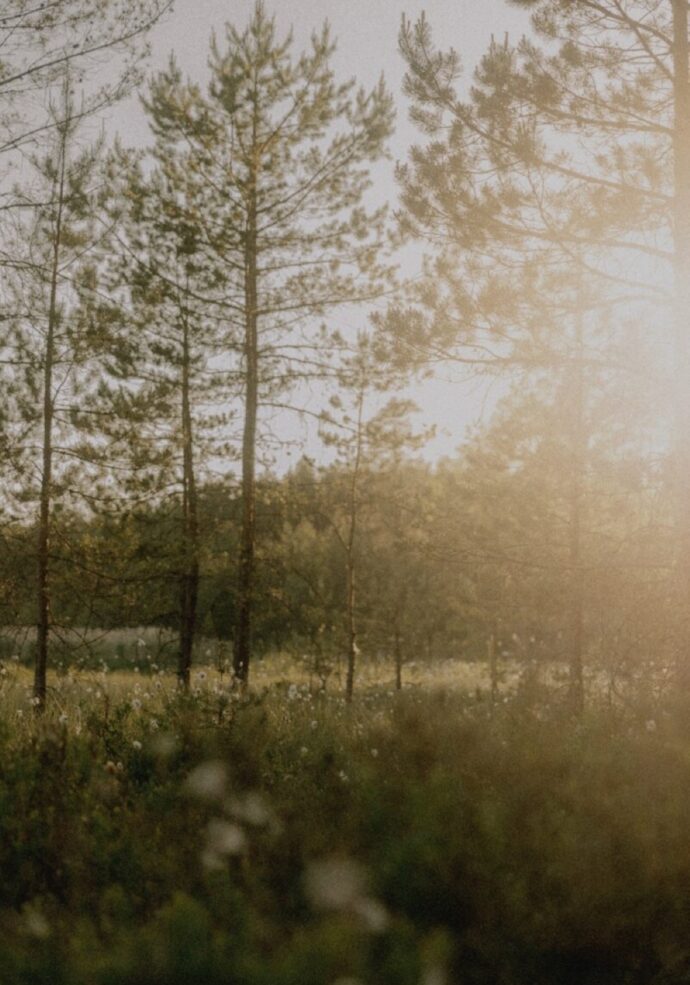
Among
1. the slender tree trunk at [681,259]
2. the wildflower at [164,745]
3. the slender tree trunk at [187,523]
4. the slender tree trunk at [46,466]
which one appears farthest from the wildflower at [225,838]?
the slender tree trunk at [187,523]

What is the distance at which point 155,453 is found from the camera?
14094 millimetres

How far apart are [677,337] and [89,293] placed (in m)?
8.70

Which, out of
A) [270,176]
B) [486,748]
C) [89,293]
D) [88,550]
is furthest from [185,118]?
[486,748]

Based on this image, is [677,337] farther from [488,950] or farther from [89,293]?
[89,293]

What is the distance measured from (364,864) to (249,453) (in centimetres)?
1207

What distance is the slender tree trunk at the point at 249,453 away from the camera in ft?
46.8

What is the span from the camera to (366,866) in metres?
2.95

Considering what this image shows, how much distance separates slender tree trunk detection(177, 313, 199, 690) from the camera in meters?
15.1

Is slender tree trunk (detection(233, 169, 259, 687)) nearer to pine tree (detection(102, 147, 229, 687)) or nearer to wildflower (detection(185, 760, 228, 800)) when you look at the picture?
pine tree (detection(102, 147, 229, 687))

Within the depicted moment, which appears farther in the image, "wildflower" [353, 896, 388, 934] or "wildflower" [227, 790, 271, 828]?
"wildflower" [227, 790, 271, 828]

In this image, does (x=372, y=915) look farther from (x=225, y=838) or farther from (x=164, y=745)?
(x=164, y=745)

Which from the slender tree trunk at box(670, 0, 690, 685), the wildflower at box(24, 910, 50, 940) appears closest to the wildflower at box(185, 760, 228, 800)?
the wildflower at box(24, 910, 50, 940)

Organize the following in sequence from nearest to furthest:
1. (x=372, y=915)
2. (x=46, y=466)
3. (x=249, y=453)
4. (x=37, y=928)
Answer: (x=37, y=928) → (x=372, y=915) → (x=46, y=466) → (x=249, y=453)

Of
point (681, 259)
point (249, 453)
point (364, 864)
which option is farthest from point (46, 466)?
point (364, 864)
